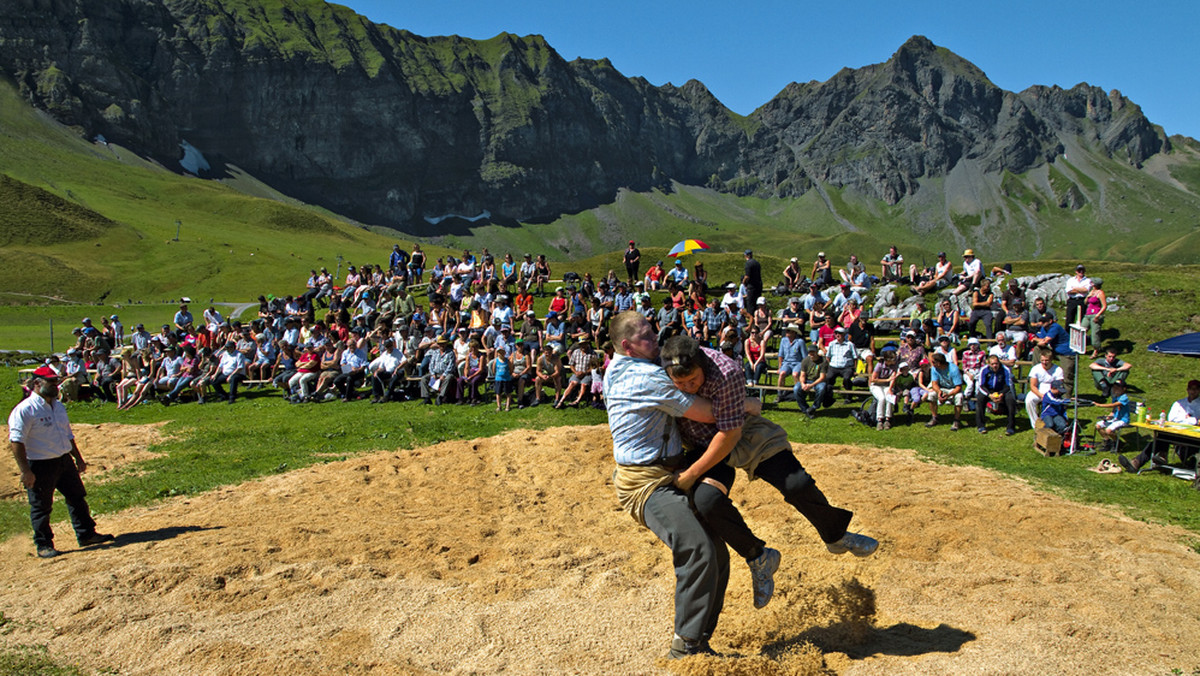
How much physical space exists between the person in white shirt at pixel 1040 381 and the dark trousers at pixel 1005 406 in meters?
0.26

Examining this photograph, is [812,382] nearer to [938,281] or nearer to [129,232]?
[938,281]

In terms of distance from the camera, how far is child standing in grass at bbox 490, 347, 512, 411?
58.5 ft

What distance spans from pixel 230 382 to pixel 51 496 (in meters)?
12.8

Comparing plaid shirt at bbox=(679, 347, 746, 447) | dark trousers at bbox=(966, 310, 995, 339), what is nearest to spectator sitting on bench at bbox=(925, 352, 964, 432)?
dark trousers at bbox=(966, 310, 995, 339)

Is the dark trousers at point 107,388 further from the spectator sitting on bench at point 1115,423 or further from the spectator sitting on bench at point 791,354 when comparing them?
the spectator sitting on bench at point 1115,423

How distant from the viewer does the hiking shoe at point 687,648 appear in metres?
5.77

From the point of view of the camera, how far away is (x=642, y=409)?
5.67m

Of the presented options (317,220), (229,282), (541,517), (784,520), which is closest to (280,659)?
(541,517)

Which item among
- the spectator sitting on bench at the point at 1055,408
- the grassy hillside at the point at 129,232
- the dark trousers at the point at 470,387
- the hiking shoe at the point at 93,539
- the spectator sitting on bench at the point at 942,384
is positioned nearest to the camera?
the hiking shoe at the point at 93,539

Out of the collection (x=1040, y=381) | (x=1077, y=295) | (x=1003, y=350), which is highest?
(x=1077, y=295)

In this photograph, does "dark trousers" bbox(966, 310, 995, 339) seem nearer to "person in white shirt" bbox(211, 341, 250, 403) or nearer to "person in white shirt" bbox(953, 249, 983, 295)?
"person in white shirt" bbox(953, 249, 983, 295)

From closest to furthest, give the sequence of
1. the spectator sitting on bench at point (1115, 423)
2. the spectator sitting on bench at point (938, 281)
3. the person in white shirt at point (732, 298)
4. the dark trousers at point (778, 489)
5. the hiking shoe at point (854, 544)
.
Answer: the dark trousers at point (778, 489)
the hiking shoe at point (854, 544)
the spectator sitting on bench at point (1115, 423)
the person in white shirt at point (732, 298)
the spectator sitting on bench at point (938, 281)

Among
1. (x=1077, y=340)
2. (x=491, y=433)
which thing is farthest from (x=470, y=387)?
(x=1077, y=340)

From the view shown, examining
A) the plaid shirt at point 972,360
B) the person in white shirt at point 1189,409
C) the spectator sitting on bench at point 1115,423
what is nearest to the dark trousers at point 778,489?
the person in white shirt at point 1189,409
